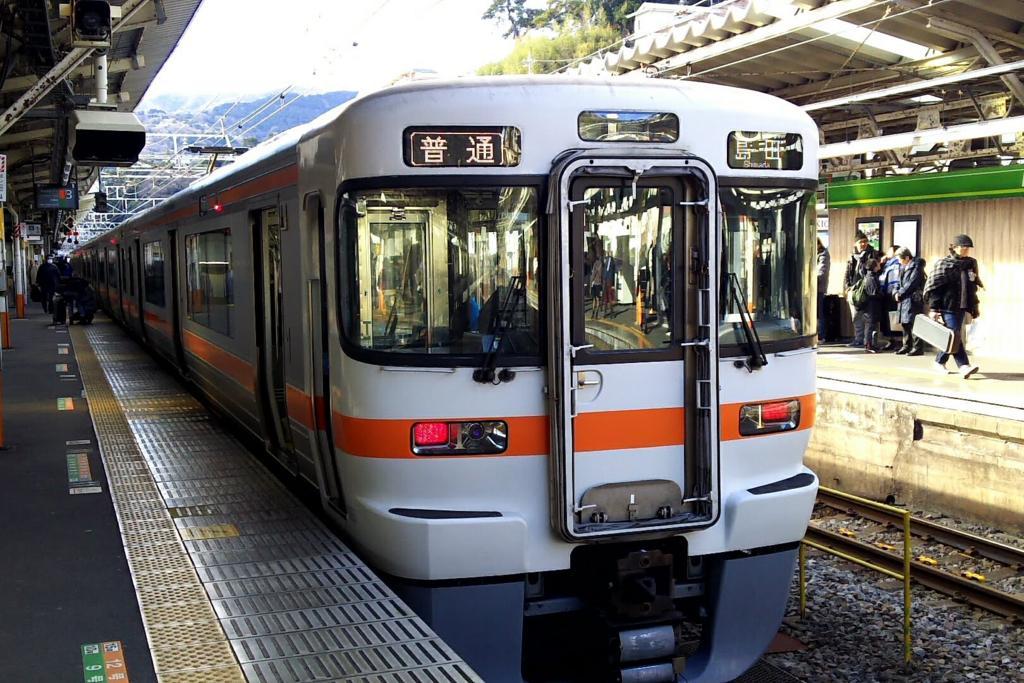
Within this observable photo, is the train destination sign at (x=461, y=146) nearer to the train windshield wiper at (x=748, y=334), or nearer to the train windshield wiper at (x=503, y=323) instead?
the train windshield wiper at (x=503, y=323)

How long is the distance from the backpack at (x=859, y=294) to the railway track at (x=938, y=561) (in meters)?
6.15

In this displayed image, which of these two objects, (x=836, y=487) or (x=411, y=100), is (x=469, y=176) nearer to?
(x=411, y=100)

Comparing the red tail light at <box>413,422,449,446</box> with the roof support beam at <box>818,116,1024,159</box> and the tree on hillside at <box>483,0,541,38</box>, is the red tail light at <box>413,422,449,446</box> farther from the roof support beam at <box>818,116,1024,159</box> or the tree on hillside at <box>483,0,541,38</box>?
the tree on hillside at <box>483,0,541,38</box>

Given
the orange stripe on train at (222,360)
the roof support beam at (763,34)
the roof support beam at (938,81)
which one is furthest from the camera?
the roof support beam at (763,34)

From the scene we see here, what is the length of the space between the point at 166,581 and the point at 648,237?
2.75 metres

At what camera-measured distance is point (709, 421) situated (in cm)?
480

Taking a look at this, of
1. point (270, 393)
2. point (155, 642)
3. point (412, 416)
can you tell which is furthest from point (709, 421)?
point (270, 393)

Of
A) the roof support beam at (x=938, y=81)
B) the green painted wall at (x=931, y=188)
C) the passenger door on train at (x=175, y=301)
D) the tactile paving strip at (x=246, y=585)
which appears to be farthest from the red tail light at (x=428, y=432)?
the green painted wall at (x=931, y=188)

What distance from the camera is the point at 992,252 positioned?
13930 millimetres

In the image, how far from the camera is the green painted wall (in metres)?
13.3

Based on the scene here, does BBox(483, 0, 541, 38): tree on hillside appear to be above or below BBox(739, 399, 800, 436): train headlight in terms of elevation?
above

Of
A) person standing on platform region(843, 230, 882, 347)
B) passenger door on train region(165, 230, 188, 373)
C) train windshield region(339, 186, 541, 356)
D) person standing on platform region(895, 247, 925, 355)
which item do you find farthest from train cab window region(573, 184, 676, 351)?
person standing on platform region(843, 230, 882, 347)

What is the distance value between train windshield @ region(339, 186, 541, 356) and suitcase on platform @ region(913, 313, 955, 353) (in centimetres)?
916

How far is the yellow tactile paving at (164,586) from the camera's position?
13.2ft
